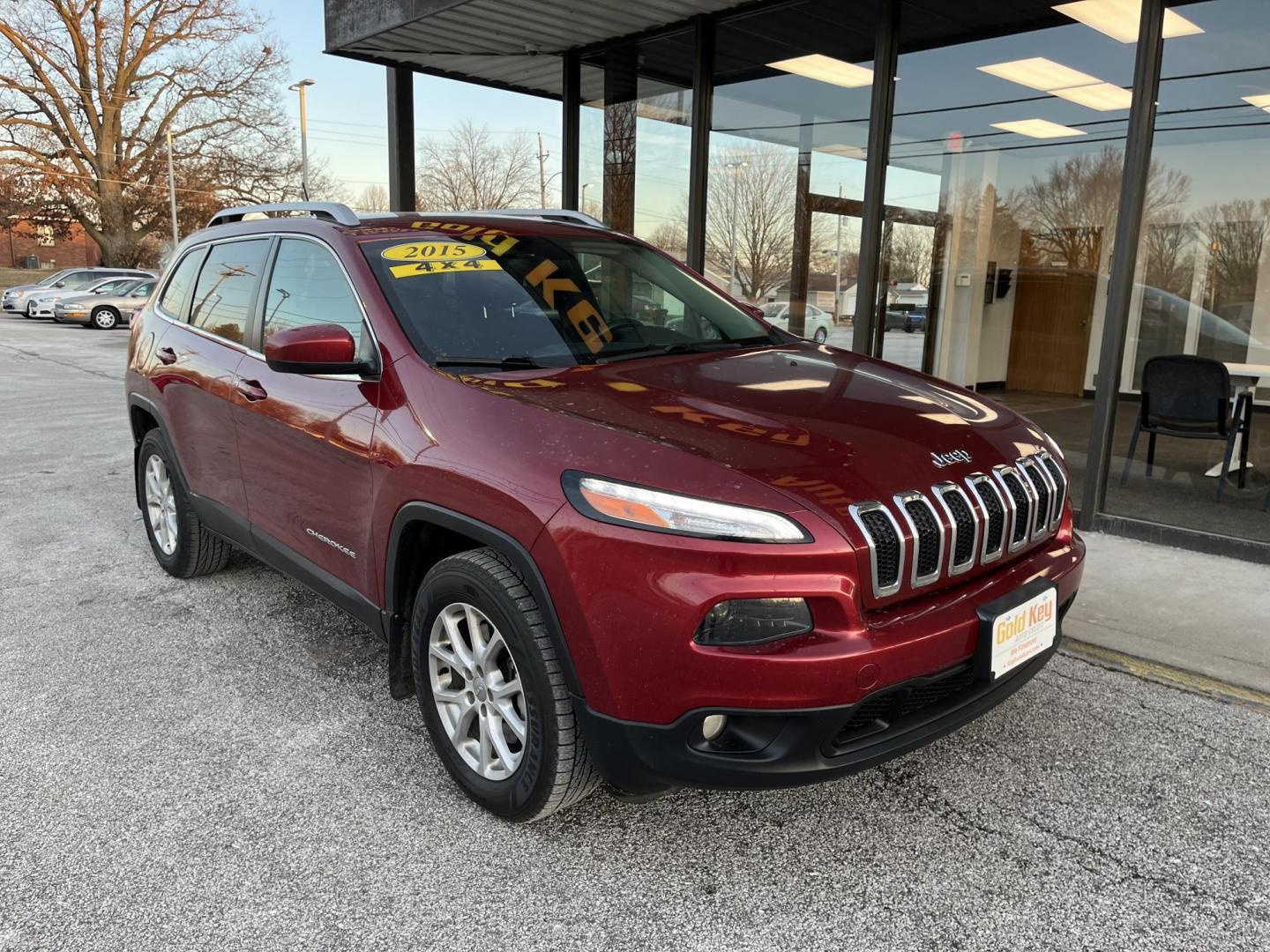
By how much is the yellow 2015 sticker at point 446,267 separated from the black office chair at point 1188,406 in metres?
4.74

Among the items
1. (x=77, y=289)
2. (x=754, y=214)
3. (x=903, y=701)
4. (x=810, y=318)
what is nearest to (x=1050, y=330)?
(x=810, y=318)

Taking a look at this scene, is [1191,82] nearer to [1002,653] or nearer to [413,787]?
[1002,653]

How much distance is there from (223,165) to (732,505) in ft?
129

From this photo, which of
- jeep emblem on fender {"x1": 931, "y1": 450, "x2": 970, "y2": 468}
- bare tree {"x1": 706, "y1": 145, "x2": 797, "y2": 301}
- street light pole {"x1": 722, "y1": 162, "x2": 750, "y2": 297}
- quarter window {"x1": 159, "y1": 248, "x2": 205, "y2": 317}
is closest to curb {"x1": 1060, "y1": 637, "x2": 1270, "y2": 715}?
jeep emblem on fender {"x1": 931, "y1": 450, "x2": 970, "y2": 468}

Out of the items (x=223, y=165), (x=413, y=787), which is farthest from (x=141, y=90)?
(x=413, y=787)

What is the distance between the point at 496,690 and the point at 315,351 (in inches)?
46.4

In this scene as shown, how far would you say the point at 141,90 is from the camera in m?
35.8

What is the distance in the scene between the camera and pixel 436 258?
3.25 m

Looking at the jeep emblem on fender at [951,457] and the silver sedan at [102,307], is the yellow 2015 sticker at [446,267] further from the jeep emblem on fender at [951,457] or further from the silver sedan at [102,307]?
the silver sedan at [102,307]

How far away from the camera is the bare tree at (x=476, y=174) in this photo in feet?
38.3

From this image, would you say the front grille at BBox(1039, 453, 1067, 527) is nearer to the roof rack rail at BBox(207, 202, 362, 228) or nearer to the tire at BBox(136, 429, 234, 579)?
the roof rack rail at BBox(207, 202, 362, 228)

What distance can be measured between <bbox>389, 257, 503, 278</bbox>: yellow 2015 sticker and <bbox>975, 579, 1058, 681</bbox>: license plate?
78.9 inches

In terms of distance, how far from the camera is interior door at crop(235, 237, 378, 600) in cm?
300

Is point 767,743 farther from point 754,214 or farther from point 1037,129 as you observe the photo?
point 1037,129
